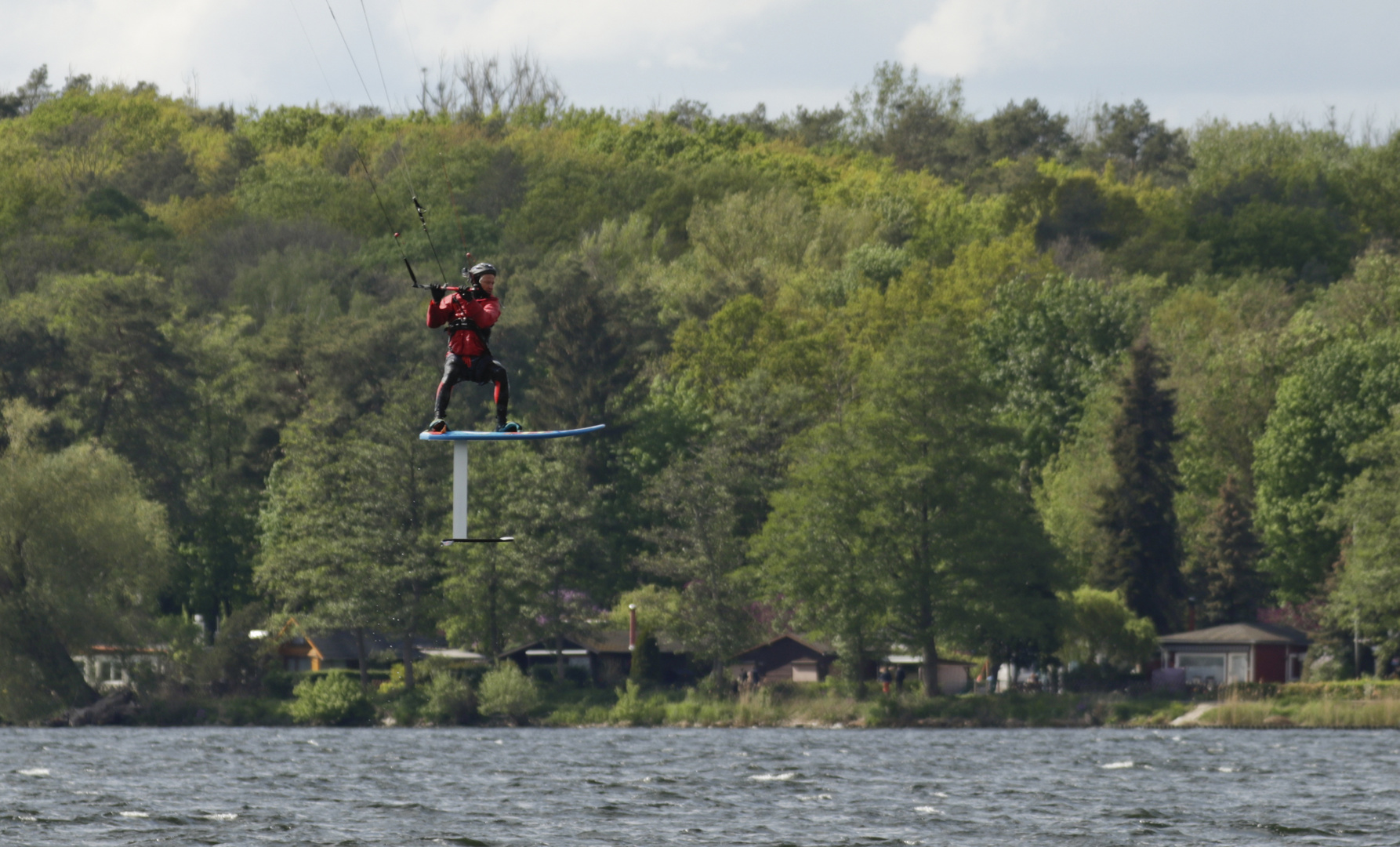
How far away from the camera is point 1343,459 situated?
87938mm

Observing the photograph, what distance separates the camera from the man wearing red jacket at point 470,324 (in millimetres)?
26922

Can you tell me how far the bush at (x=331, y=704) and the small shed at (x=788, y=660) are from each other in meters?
16.6

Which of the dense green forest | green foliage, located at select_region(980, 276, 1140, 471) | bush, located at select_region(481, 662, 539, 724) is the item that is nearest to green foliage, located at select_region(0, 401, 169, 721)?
the dense green forest

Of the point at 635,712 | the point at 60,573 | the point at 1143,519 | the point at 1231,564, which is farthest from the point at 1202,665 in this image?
the point at 60,573

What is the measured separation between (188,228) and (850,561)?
8075 centimetres

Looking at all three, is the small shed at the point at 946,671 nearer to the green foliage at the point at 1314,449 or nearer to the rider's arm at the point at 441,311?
the green foliage at the point at 1314,449

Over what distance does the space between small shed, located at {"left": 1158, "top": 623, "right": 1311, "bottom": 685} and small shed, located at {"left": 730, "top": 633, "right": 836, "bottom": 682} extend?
1496 centimetres

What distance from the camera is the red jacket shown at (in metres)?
27.0

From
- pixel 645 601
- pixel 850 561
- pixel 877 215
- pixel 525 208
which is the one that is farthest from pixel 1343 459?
pixel 525 208

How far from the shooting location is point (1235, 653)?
85375mm

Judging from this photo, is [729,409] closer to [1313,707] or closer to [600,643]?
[600,643]

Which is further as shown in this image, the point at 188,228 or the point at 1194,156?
the point at 1194,156

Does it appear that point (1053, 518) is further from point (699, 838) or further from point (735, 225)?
point (699, 838)

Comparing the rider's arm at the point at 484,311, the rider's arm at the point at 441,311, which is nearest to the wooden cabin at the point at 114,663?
the rider's arm at the point at 441,311
